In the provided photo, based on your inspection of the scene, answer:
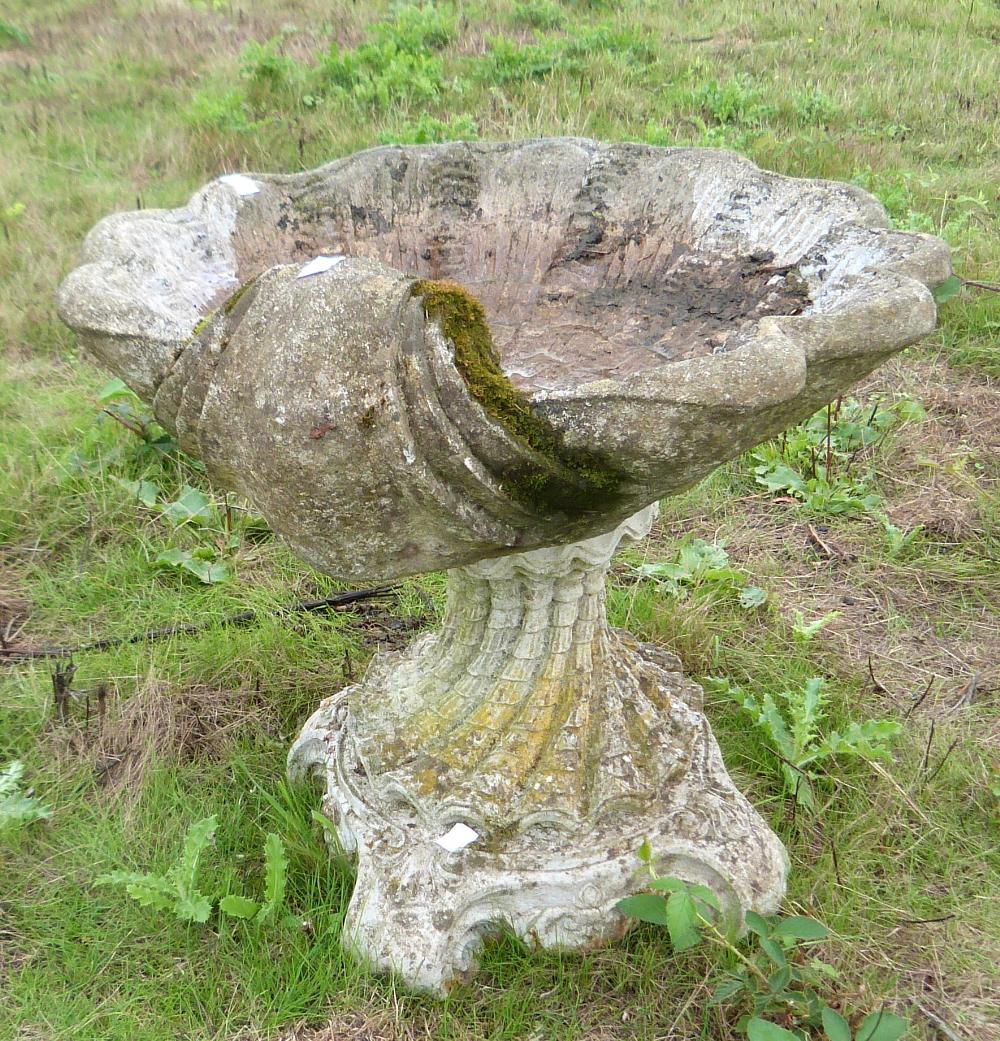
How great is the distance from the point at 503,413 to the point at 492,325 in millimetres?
936

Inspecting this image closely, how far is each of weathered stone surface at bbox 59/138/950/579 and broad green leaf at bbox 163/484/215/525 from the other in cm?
141

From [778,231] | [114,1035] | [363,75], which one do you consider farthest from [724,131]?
[114,1035]

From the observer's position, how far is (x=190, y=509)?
3312 mm

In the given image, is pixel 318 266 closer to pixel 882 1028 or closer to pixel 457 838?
pixel 457 838

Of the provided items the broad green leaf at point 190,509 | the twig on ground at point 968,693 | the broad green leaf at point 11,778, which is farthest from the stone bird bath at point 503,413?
the broad green leaf at point 190,509

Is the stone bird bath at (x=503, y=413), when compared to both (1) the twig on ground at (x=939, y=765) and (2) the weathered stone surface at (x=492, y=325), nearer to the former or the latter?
Answer: (2) the weathered stone surface at (x=492, y=325)

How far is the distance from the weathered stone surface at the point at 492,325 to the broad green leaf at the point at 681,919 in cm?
70

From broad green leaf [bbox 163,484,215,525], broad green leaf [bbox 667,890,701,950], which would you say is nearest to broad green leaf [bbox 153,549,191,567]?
broad green leaf [bbox 163,484,215,525]

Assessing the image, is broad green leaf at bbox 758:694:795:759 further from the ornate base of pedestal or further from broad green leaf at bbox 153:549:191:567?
broad green leaf at bbox 153:549:191:567

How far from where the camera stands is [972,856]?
2.21 metres

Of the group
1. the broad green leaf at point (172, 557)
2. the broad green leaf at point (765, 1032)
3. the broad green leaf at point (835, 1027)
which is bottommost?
the broad green leaf at point (172, 557)

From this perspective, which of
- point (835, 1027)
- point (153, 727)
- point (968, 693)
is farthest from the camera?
point (968, 693)

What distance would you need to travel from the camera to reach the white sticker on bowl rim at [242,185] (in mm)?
2105

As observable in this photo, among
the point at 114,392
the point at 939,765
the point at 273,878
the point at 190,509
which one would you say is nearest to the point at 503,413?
the point at 273,878
